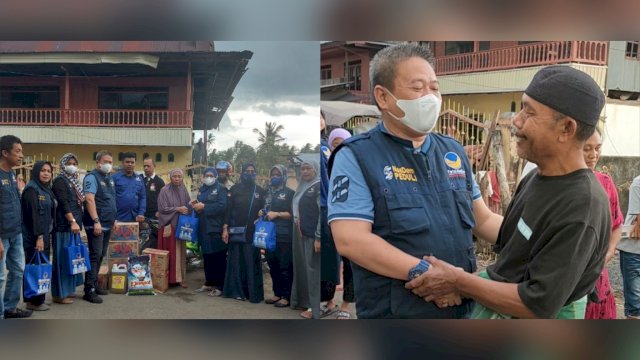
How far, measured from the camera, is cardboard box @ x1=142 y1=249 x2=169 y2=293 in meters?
2.62

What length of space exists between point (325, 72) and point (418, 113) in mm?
737

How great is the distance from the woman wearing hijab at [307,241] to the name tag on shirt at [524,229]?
1.07 metres

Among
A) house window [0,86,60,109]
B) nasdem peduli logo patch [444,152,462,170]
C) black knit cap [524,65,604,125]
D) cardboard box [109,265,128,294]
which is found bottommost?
cardboard box [109,265,128,294]

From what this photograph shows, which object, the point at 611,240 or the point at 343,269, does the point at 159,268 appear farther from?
the point at 611,240

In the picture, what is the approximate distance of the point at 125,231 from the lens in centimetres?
271

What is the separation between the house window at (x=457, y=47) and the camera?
2.40 metres

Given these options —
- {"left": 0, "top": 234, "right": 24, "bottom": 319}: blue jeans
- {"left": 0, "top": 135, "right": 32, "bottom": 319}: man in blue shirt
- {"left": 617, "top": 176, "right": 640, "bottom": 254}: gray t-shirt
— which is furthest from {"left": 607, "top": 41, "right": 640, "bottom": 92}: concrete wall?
{"left": 0, "top": 234, "right": 24, "bottom": 319}: blue jeans

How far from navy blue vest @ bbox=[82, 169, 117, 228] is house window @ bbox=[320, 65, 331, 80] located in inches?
47.7

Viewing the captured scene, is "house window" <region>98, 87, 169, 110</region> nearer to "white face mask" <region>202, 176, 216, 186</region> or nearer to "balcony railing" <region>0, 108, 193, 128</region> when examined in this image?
"balcony railing" <region>0, 108, 193, 128</region>

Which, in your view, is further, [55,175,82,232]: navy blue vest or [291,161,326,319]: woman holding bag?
[55,175,82,232]: navy blue vest

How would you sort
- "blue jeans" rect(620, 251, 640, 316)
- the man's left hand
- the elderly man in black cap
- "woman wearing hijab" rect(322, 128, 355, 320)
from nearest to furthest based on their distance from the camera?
1. the elderly man in black cap
2. the man's left hand
3. "woman wearing hijab" rect(322, 128, 355, 320)
4. "blue jeans" rect(620, 251, 640, 316)

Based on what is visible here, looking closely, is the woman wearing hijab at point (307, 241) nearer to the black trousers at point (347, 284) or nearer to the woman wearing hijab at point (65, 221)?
the black trousers at point (347, 284)
